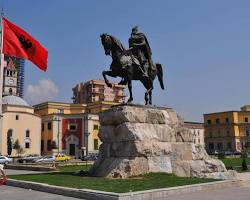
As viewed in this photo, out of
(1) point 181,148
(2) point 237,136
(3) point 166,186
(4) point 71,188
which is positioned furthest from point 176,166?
(2) point 237,136

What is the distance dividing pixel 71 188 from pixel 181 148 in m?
7.31

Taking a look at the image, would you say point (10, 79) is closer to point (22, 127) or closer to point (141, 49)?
point (22, 127)

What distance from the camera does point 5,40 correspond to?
15.4m

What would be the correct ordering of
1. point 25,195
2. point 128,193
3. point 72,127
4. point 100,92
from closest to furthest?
point 128,193 → point 25,195 → point 72,127 → point 100,92

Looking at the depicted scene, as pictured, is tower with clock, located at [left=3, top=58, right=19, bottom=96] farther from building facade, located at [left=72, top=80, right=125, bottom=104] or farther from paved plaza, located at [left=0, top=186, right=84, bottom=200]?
paved plaza, located at [left=0, top=186, right=84, bottom=200]

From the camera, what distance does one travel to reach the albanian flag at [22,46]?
1547cm

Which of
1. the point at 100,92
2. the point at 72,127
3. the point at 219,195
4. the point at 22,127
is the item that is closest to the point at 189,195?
the point at 219,195

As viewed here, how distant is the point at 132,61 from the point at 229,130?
3431 inches

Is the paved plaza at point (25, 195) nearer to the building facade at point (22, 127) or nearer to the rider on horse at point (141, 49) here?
the rider on horse at point (141, 49)

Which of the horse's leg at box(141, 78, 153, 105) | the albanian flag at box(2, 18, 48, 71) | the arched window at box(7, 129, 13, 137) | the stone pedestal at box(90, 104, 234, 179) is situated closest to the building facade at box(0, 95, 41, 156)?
the arched window at box(7, 129, 13, 137)

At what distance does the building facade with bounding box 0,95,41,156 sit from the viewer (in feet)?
233

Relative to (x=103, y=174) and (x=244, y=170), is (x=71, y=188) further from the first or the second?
(x=244, y=170)

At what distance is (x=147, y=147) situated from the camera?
16.6 m

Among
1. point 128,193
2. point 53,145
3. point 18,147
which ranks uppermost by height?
point 53,145
